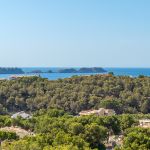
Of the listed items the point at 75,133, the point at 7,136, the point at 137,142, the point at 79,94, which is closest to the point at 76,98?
the point at 79,94

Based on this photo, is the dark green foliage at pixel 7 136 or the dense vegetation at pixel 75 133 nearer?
the dense vegetation at pixel 75 133

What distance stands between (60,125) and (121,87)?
2664cm

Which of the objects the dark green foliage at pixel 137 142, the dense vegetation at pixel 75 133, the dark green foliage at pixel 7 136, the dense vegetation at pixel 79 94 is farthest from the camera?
the dense vegetation at pixel 79 94

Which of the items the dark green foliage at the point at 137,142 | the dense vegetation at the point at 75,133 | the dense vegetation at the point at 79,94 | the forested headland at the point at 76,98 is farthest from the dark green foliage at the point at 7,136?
A: the dense vegetation at the point at 79,94

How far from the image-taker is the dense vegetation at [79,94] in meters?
53.6

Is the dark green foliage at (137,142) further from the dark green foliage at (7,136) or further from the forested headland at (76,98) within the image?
the dark green foliage at (7,136)

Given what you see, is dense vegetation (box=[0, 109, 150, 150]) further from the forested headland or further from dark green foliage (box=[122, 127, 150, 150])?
Result: the forested headland

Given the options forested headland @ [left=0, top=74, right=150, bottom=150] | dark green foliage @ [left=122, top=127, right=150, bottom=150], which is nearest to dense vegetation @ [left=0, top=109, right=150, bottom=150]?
dark green foliage @ [left=122, top=127, right=150, bottom=150]

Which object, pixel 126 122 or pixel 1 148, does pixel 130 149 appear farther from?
pixel 126 122

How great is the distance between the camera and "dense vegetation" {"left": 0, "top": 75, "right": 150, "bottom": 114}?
53.6 meters

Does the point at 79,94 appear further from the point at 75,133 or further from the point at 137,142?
the point at 137,142

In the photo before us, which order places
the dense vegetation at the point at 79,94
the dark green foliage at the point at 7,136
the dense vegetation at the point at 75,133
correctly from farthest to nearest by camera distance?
1. the dense vegetation at the point at 79,94
2. the dark green foliage at the point at 7,136
3. the dense vegetation at the point at 75,133

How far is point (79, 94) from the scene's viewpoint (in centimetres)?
5447

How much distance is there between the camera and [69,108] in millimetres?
53938
